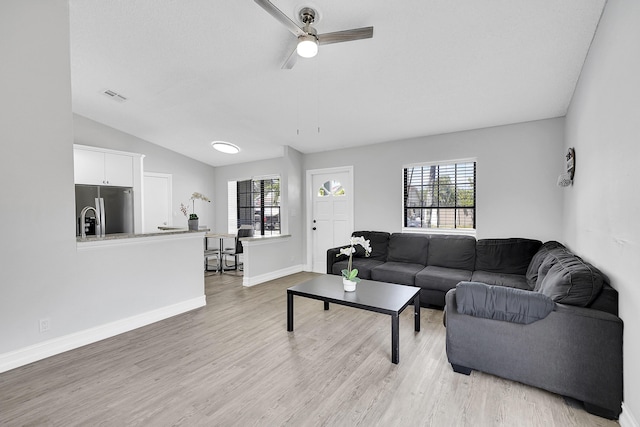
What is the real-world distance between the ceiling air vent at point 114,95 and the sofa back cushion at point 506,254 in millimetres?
5248

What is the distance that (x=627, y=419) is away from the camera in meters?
1.60

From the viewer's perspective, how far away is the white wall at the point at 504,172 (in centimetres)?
368

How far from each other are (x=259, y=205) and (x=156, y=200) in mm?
2124

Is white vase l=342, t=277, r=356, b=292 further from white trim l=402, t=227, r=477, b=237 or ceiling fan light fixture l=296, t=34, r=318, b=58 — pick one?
white trim l=402, t=227, r=477, b=237

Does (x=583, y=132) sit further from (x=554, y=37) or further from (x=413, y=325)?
(x=413, y=325)

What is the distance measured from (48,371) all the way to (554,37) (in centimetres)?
472

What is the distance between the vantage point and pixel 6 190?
2.22 metres

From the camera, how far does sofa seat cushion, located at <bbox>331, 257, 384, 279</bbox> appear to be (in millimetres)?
4100

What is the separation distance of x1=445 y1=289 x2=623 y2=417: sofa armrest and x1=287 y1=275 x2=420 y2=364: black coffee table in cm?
41

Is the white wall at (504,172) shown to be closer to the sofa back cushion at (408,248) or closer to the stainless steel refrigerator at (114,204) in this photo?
the sofa back cushion at (408,248)

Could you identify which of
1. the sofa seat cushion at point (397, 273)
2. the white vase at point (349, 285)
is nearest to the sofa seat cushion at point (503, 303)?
the white vase at point (349, 285)

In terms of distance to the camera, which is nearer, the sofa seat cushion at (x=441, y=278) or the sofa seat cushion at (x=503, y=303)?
the sofa seat cushion at (x=503, y=303)

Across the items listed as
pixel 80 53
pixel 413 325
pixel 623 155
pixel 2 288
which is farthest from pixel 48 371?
pixel 623 155

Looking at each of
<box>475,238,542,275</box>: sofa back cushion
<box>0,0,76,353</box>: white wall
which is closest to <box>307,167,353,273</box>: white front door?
<box>475,238,542,275</box>: sofa back cushion
